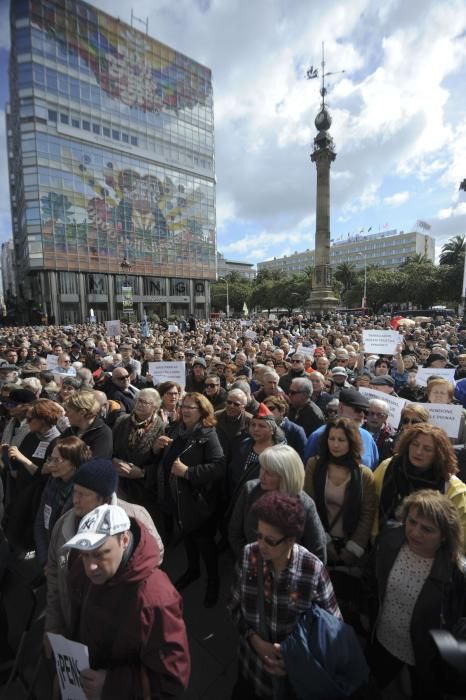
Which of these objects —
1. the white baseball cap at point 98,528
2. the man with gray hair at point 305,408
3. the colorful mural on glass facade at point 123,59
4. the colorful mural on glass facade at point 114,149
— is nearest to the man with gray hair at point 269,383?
the man with gray hair at point 305,408

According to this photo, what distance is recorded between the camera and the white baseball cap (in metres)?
1.55

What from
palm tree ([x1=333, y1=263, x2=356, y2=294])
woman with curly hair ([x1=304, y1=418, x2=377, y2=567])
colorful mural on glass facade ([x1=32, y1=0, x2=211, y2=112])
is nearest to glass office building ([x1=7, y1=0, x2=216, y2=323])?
colorful mural on glass facade ([x1=32, y1=0, x2=211, y2=112])

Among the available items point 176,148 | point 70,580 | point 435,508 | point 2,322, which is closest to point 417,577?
point 435,508

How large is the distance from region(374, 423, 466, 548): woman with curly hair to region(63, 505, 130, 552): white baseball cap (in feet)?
5.81

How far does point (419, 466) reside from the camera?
258 cm

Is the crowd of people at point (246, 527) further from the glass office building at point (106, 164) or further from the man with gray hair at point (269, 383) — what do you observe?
the glass office building at point (106, 164)

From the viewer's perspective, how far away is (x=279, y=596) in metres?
1.79

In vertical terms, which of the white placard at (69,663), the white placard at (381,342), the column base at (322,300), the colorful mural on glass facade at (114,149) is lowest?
the white placard at (69,663)

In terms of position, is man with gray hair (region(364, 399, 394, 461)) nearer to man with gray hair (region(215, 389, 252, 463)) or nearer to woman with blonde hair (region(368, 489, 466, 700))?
man with gray hair (region(215, 389, 252, 463))

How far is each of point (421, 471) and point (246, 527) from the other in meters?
1.33

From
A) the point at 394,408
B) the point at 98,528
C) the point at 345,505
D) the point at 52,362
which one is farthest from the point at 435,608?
the point at 52,362

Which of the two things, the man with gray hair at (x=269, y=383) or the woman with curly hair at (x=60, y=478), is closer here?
the woman with curly hair at (x=60, y=478)

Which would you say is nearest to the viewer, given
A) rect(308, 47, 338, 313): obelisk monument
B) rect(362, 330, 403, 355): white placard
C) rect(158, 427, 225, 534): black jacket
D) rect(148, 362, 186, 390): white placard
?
rect(158, 427, 225, 534): black jacket

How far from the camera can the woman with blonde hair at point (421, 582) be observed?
6.32 feet
